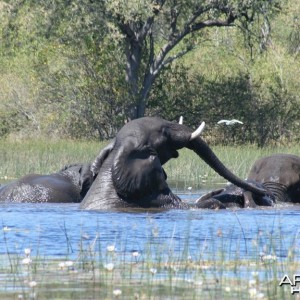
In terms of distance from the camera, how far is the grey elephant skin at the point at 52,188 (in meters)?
13.6

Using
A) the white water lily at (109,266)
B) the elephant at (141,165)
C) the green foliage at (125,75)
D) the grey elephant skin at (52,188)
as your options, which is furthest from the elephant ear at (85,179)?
the green foliage at (125,75)

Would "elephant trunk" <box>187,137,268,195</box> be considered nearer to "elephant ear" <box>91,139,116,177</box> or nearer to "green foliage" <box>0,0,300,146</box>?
"elephant ear" <box>91,139,116,177</box>

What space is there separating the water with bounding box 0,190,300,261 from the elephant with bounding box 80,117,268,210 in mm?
317

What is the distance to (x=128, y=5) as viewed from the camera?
33000mm

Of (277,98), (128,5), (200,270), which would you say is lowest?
(200,270)

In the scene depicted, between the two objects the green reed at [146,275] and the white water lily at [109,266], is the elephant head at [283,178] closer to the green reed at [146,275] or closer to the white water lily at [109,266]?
the green reed at [146,275]

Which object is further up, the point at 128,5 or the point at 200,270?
the point at 128,5

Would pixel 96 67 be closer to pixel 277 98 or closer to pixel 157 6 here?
pixel 157 6

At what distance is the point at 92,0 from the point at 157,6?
6.99 ft

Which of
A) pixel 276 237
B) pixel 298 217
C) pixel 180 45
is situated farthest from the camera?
pixel 180 45

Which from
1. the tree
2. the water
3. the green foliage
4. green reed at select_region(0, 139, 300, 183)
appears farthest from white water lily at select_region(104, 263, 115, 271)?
the tree

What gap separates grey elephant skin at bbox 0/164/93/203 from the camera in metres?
13.6

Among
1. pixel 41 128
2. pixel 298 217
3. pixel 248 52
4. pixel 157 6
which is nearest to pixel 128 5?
pixel 157 6

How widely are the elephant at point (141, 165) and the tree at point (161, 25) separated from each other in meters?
21.9
